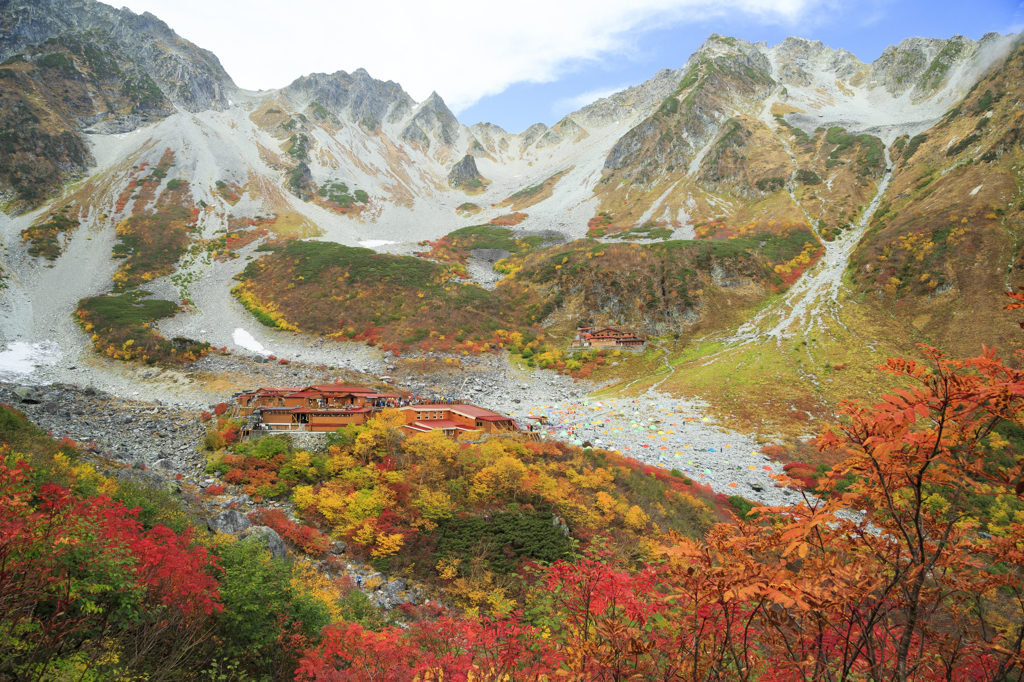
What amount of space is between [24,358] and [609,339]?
5548 cm

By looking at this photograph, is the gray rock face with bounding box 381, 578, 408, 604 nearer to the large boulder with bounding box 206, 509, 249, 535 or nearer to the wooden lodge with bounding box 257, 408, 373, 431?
the large boulder with bounding box 206, 509, 249, 535

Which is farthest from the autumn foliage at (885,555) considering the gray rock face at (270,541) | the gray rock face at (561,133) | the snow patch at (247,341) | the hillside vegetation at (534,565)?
the gray rock face at (561,133)

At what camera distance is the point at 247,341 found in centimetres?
4453

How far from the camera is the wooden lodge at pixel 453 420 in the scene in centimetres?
2577

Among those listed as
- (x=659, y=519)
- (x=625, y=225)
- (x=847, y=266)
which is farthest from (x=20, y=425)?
(x=625, y=225)

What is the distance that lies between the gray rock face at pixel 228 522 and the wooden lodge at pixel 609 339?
139 feet

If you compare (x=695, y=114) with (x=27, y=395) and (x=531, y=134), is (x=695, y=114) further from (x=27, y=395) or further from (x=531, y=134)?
(x=27, y=395)

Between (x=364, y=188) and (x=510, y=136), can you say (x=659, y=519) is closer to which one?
(x=364, y=188)

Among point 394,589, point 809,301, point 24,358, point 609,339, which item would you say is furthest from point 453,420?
point 809,301

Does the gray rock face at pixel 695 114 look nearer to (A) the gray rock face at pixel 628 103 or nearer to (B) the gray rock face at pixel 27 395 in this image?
(A) the gray rock face at pixel 628 103

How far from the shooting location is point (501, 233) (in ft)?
303

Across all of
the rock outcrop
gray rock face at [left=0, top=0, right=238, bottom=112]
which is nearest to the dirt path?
the rock outcrop

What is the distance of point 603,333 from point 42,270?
7247 cm

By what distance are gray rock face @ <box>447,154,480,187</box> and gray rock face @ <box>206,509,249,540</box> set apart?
139m
